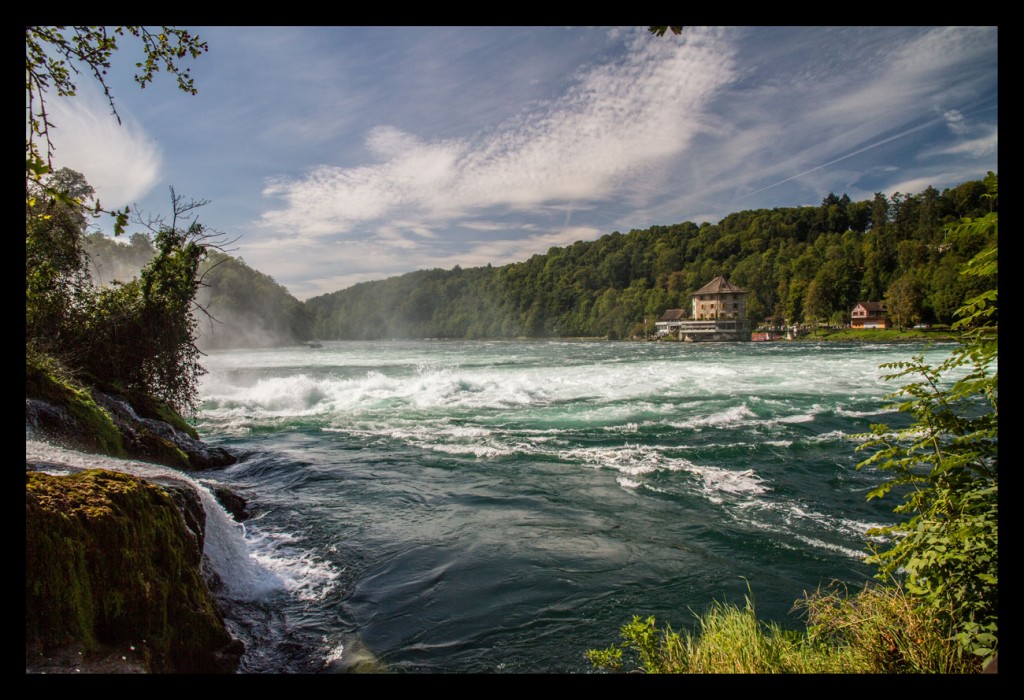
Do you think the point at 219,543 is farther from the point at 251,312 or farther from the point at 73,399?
the point at 251,312

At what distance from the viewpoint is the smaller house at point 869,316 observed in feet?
263

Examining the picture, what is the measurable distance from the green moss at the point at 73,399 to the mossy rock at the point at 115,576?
4.28 meters

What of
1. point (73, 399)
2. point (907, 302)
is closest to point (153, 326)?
point (73, 399)

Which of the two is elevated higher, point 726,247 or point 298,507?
point 726,247

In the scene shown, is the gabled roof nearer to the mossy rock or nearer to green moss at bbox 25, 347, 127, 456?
green moss at bbox 25, 347, 127, 456

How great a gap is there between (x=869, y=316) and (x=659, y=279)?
190ft

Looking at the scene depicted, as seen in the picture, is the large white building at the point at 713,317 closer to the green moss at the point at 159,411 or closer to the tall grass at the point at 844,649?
the green moss at the point at 159,411

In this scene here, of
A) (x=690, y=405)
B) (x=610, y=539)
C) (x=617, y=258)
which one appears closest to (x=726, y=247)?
(x=617, y=258)

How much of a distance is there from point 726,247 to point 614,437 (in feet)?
474

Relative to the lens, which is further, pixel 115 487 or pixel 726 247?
pixel 726 247

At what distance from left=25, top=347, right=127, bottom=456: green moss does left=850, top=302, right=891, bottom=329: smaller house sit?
94457 mm

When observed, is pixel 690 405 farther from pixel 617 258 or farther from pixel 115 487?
pixel 617 258

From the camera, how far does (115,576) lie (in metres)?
3.59
